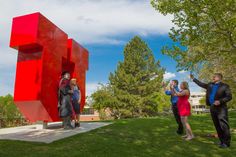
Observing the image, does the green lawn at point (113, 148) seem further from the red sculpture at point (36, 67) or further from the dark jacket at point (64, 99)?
the red sculpture at point (36, 67)

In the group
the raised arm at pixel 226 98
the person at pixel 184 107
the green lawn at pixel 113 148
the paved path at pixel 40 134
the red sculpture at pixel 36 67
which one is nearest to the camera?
the green lawn at pixel 113 148

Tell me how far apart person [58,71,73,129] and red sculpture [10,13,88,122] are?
0.28 meters

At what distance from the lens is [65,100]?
8.52 m

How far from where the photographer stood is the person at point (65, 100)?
845 cm

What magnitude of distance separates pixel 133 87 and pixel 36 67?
110 ft

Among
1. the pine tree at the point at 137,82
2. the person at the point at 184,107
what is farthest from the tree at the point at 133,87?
the person at the point at 184,107

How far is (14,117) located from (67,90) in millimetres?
11287

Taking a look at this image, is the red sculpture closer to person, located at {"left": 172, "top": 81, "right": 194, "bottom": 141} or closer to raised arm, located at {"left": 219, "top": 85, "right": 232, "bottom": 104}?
person, located at {"left": 172, "top": 81, "right": 194, "bottom": 141}

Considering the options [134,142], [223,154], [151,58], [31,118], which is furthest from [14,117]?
[151,58]

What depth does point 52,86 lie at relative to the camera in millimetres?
8664

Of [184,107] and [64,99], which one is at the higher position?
[64,99]

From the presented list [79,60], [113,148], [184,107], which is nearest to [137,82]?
[79,60]

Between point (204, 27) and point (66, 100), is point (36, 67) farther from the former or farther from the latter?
point (204, 27)

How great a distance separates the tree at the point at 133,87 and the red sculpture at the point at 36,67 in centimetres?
3165
